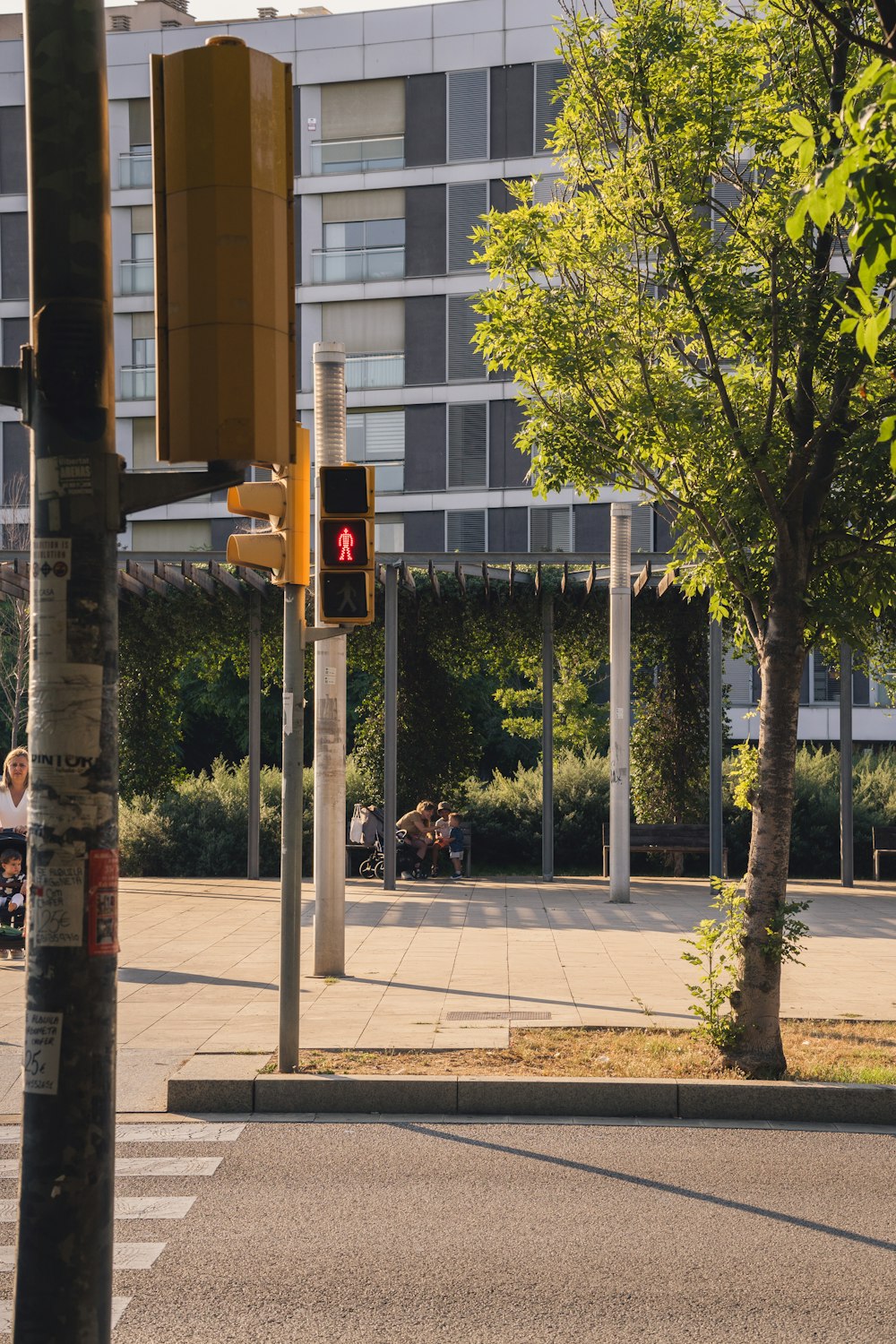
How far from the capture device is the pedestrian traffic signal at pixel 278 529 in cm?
784

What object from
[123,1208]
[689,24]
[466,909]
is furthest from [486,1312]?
[466,909]

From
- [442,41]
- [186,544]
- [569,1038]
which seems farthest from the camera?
[186,544]

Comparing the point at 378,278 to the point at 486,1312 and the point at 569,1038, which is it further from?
the point at 486,1312

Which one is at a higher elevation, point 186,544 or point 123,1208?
point 186,544

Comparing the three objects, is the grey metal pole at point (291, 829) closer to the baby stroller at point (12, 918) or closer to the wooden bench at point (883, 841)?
the baby stroller at point (12, 918)

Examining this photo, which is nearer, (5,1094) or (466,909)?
(5,1094)

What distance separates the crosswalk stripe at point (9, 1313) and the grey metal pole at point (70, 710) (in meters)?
1.62

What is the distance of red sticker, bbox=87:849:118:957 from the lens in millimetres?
3107

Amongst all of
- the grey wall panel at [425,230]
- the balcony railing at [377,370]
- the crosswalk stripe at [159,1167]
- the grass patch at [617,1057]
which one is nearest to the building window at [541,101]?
the grey wall panel at [425,230]

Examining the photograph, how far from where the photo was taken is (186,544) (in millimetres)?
43094

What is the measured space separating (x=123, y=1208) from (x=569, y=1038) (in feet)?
11.6

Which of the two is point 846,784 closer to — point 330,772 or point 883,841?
point 883,841

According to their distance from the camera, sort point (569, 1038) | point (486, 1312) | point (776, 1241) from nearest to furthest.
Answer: point (486, 1312) < point (776, 1241) < point (569, 1038)

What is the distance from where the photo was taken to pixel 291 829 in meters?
7.97
